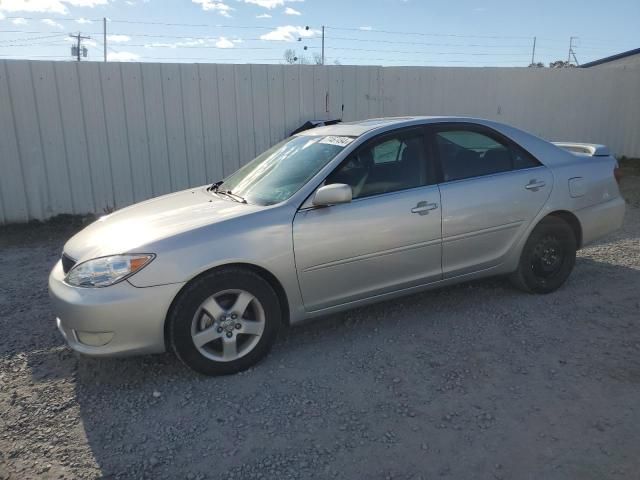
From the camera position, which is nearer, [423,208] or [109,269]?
[109,269]

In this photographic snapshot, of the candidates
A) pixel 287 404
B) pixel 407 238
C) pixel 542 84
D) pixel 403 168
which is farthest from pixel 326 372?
pixel 542 84

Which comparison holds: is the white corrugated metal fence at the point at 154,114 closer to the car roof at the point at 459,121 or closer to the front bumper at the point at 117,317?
the car roof at the point at 459,121

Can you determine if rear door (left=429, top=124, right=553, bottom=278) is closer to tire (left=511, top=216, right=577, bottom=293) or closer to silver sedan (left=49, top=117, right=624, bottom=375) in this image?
silver sedan (left=49, top=117, right=624, bottom=375)

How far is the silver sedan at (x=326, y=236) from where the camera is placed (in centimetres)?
323

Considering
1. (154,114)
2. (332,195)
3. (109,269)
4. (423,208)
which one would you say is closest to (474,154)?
(423,208)

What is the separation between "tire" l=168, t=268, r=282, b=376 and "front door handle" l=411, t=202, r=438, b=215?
48.7 inches

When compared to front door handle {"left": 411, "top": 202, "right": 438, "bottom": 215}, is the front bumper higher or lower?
lower

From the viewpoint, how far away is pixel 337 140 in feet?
13.4

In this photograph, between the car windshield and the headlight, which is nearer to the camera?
the headlight

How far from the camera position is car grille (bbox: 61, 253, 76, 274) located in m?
3.48

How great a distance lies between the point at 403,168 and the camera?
159 inches

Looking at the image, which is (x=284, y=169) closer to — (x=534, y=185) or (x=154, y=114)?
(x=534, y=185)

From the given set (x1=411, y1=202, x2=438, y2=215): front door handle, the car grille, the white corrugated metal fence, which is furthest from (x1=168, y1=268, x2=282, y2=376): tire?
the white corrugated metal fence

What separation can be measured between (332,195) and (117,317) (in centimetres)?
155
